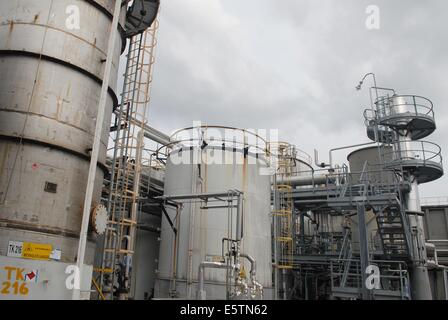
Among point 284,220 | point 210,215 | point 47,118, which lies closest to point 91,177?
point 47,118

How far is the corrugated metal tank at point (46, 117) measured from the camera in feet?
23.1

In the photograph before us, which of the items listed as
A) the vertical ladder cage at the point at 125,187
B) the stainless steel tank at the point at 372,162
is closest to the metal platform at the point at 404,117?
the stainless steel tank at the point at 372,162

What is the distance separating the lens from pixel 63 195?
294 inches

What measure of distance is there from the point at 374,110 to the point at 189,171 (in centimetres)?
777

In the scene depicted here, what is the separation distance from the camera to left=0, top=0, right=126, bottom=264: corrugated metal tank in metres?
7.03

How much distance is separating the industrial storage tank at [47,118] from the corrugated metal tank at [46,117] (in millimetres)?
17

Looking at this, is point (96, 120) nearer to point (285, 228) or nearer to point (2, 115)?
point (2, 115)

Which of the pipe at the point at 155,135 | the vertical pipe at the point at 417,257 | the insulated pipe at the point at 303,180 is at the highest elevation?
the pipe at the point at 155,135

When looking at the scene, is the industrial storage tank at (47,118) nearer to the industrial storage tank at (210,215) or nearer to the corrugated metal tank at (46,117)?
the corrugated metal tank at (46,117)

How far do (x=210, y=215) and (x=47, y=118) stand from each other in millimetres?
6839

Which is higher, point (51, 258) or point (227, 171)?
point (227, 171)

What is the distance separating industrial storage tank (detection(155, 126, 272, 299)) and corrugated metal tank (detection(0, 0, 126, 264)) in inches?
191
